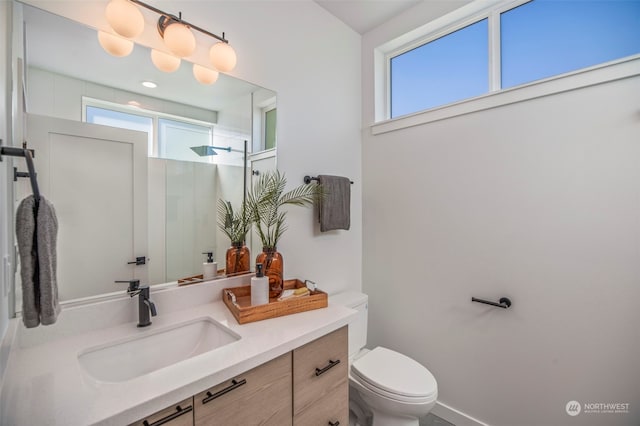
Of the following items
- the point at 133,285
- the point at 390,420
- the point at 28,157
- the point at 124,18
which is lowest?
the point at 390,420

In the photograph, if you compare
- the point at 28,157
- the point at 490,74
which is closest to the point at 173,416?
the point at 28,157

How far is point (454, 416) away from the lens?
173 centimetres

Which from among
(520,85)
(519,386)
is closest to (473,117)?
(520,85)

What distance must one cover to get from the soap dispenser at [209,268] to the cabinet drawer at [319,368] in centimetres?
63

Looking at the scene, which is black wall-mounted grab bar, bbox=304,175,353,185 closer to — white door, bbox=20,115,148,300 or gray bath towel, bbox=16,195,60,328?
white door, bbox=20,115,148,300

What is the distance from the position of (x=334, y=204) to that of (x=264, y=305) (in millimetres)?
863

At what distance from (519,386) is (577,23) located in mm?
1931

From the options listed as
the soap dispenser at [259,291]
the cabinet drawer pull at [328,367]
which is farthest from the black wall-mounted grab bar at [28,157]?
the cabinet drawer pull at [328,367]

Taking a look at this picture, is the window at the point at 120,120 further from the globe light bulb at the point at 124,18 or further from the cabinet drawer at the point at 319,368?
the cabinet drawer at the point at 319,368

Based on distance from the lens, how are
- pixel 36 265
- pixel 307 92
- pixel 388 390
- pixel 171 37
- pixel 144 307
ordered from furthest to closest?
pixel 307 92 < pixel 388 390 < pixel 171 37 < pixel 144 307 < pixel 36 265

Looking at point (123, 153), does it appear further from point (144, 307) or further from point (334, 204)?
point (334, 204)

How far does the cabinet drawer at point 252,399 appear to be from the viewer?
0.81 m

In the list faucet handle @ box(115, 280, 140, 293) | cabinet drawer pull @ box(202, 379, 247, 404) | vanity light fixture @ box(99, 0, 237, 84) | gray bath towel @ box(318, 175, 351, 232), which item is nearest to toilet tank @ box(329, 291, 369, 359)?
gray bath towel @ box(318, 175, 351, 232)

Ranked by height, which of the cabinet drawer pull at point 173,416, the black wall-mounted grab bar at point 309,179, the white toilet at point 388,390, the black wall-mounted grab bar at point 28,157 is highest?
the black wall-mounted grab bar at point 309,179
